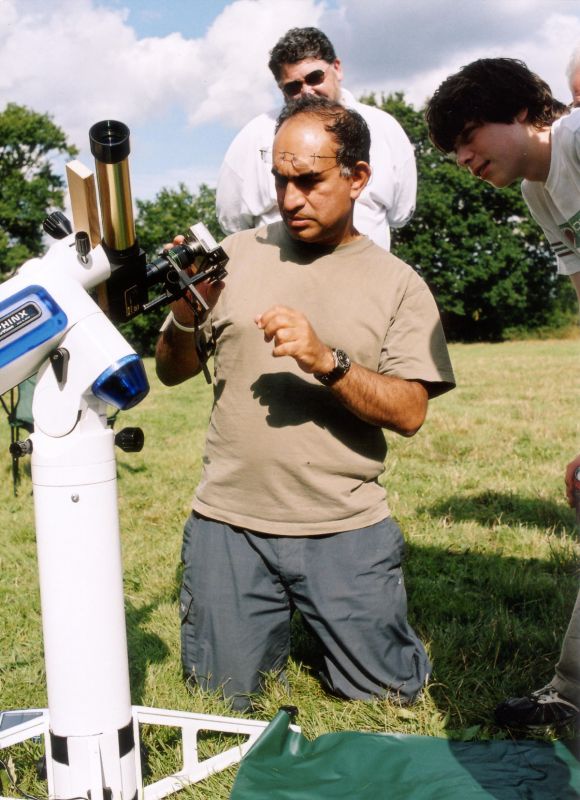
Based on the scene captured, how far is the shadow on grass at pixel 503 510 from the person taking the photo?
5.42 m

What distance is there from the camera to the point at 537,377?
14.3 m

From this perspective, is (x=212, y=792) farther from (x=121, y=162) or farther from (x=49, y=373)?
(x=121, y=162)

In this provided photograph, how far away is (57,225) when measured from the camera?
2314mm

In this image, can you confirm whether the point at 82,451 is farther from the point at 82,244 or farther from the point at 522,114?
the point at 522,114

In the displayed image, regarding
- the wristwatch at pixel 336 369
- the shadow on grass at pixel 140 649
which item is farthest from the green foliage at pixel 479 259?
the wristwatch at pixel 336 369

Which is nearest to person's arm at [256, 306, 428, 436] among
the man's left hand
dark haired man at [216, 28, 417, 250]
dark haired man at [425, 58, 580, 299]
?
the man's left hand

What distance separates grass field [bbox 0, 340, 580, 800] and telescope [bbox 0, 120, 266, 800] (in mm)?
529

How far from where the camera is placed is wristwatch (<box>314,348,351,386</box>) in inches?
110

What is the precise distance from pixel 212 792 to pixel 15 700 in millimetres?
1018

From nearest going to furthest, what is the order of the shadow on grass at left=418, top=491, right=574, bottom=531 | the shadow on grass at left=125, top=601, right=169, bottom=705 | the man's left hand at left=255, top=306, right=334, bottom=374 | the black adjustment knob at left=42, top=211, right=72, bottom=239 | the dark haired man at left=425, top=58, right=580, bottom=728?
the black adjustment knob at left=42, top=211, right=72, bottom=239 → the man's left hand at left=255, top=306, right=334, bottom=374 → the dark haired man at left=425, top=58, right=580, bottom=728 → the shadow on grass at left=125, top=601, right=169, bottom=705 → the shadow on grass at left=418, top=491, right=574, bottom=531

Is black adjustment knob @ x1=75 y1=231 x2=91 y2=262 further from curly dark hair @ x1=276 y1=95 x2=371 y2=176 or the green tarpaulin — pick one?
the green tarpaulin

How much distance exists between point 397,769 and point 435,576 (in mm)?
1735

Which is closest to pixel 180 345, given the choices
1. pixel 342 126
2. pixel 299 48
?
pixel 342 126

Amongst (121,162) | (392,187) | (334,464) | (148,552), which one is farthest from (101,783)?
(392,187)
